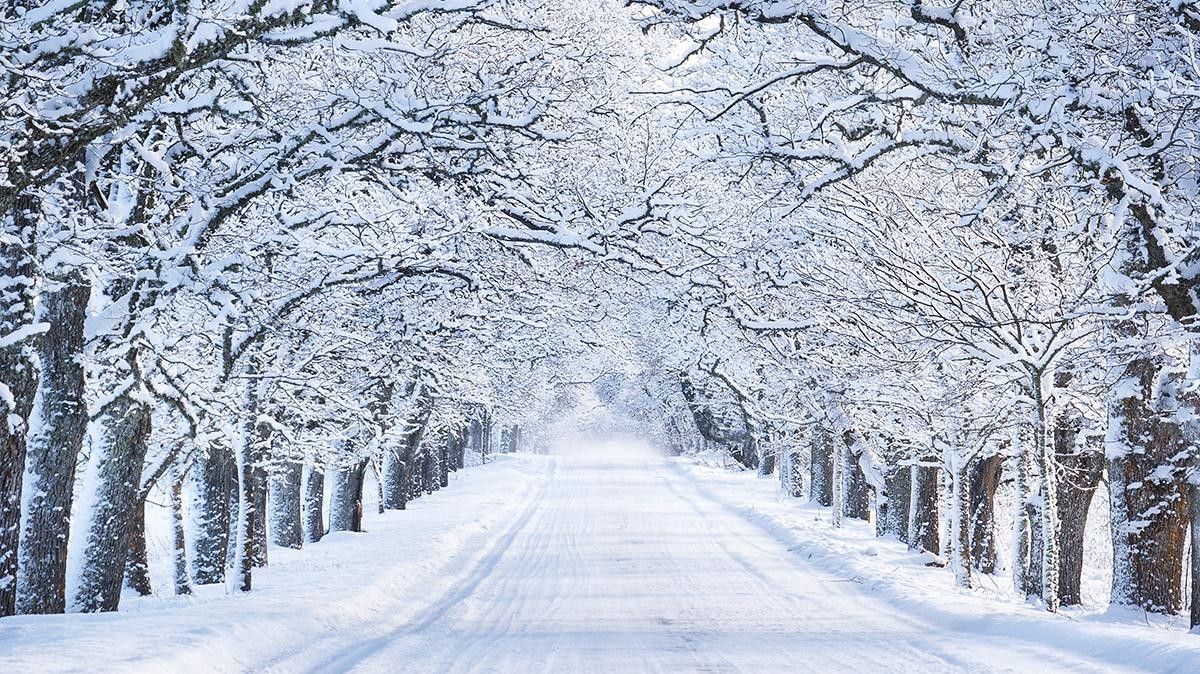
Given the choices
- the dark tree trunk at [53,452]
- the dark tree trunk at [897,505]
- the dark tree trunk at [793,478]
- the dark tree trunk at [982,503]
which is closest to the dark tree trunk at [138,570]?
the dark tree trunk at [53,452]

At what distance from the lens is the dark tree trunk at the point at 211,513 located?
15.9 metres

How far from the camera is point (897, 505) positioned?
2662 centimetres

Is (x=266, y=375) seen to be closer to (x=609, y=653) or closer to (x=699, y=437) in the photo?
(x=609, y=653)

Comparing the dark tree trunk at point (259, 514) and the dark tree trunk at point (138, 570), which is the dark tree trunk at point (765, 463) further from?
the dark tree trunk at point (138, 570)

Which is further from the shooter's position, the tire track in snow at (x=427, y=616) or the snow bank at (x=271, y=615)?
the tire track in snow at (x=427, y=616)

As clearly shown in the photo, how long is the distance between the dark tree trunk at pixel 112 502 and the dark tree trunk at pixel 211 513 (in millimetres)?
4162

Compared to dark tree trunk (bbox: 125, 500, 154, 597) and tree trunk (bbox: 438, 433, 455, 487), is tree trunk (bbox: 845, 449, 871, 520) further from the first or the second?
dark tree trunk (bbox: 125, 500, 154, 597)

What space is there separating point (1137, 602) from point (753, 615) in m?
4.78

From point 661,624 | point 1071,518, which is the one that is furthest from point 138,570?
point 1071,518

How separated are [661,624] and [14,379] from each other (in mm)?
7276

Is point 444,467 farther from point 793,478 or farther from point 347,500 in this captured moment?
point 347,500


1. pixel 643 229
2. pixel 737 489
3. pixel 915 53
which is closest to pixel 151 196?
pixel 643 229

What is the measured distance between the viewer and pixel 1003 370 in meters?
14.7

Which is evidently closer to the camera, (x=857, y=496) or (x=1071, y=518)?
(x=1071, y=518)
